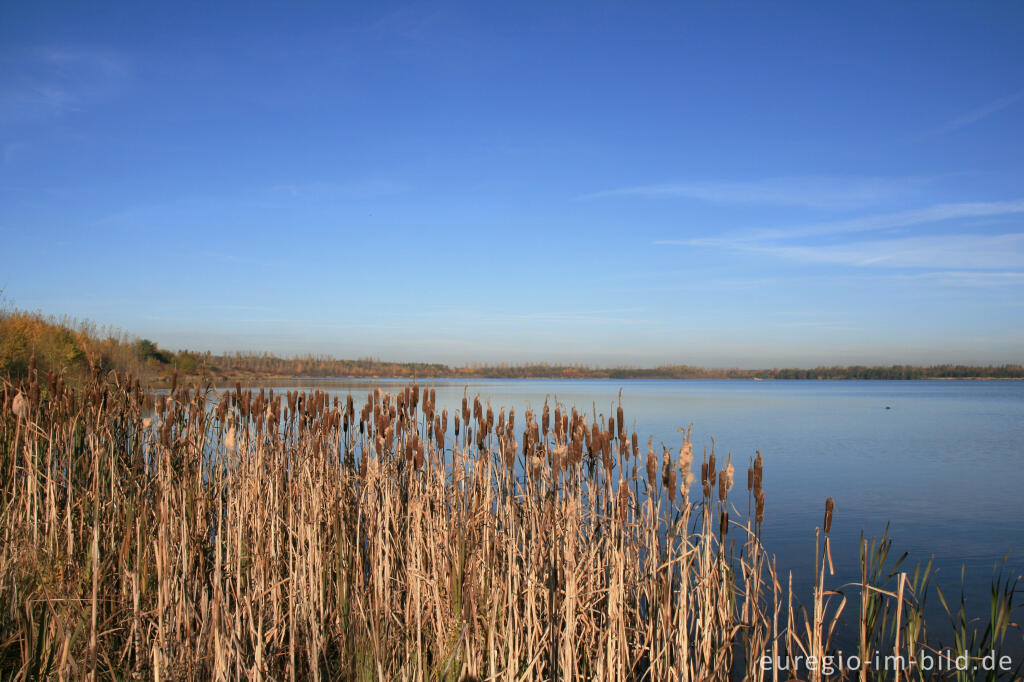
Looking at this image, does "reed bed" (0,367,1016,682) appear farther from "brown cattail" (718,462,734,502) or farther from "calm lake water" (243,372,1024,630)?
"calm lake water" (243,372,1024,630)

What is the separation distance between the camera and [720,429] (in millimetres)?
19016

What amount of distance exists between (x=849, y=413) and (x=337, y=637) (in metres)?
28.0

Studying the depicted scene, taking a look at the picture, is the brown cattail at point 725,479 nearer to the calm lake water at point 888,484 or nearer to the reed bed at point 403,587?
the reed bed at point 403,587

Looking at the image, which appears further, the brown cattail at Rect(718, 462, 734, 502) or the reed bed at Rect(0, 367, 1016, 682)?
the brown cattail at Rect(718, 462, 734, 502)

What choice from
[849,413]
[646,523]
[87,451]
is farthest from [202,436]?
[849,413]

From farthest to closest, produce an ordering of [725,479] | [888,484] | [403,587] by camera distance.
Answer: [888,484]
[403,587]
[725,479]

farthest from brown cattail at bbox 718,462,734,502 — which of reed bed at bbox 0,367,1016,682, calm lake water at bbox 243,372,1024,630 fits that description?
calm lake water at bbox 243,372,1024,630

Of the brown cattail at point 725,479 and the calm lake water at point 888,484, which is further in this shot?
the calm lake water at point 888,484

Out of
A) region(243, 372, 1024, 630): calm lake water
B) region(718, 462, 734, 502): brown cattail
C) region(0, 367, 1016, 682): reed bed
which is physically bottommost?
region(243, 372, 1024, 630): calm lake water

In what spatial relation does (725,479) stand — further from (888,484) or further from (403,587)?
(888,484)

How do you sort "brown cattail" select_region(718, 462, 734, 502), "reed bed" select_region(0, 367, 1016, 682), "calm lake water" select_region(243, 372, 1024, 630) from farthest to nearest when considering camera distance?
"calm lake water" select_region(243, 372, 1024, 630)
"brown cattail" select_region(718, 462, 734, 502)
"reed bed" select_region(0, 367, 1016, 682)

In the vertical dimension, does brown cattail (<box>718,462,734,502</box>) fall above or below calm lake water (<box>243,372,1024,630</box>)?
above

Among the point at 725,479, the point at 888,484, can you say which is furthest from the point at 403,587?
the point at 888,484

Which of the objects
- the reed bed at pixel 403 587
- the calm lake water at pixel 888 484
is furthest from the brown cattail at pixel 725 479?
the calm lake water at pixel 888 484
